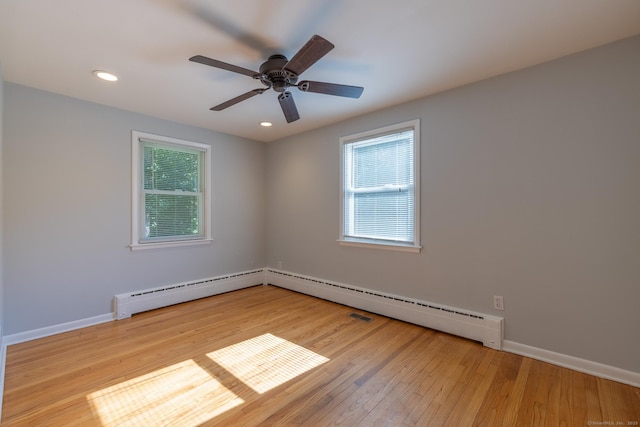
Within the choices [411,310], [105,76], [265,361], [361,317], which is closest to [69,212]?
[105,76]

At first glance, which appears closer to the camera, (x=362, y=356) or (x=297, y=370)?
(x=297, y=370)

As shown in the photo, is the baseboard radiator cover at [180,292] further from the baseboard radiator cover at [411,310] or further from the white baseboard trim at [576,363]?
the white baseboard trim at [576,363]

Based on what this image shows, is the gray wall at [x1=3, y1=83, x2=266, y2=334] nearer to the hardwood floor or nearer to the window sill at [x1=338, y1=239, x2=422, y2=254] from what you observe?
the hardwood floor

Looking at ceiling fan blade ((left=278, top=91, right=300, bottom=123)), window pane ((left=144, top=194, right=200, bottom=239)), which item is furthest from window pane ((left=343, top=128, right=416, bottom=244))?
window pane ((left=144, top=194, right=200, bottom=239))

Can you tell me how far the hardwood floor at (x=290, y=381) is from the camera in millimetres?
1662

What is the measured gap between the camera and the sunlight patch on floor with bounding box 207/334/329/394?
6.70 ft

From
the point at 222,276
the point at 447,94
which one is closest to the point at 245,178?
the point at 222,276

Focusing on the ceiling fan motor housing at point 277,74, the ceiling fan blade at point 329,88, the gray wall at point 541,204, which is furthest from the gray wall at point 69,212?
the gray wall at point 541,204

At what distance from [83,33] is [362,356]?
316cm

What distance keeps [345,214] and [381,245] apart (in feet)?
2.21

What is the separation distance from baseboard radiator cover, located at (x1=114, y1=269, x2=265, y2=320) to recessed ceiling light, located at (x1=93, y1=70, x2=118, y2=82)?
7.46 feet

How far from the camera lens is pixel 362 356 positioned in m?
2.35

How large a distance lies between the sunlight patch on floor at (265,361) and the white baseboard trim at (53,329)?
1.60 m

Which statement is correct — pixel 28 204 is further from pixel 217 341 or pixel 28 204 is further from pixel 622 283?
pixel 622 283
